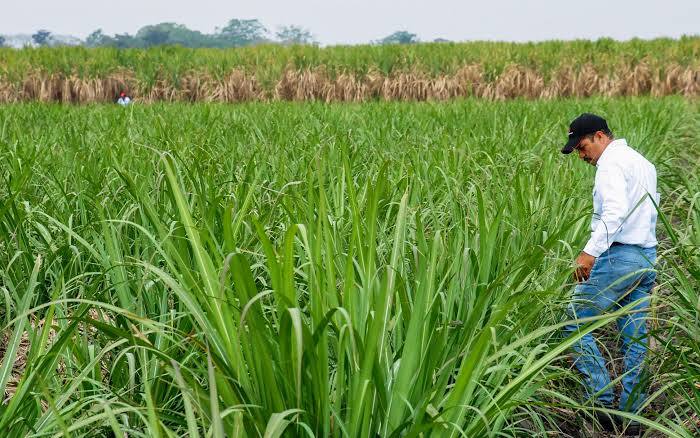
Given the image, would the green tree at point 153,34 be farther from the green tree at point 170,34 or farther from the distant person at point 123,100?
the distant person at point 123,100

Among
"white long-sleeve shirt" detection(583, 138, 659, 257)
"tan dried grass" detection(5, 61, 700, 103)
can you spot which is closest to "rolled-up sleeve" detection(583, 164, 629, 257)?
"white long-sleeve shirt" detection(583, 138, 659, 257)

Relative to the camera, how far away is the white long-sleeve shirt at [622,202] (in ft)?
11.1

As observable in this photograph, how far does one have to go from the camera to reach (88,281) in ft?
10.6

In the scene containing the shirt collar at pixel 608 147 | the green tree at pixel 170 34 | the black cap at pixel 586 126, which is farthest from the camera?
the green tree at pixel 170 34

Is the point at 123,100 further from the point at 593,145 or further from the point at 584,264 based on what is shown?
the point at 584,264

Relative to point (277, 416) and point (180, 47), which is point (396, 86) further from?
point (277, 416)

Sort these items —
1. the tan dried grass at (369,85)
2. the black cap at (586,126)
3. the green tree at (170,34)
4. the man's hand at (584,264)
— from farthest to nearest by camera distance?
the green tree at (170,34), the tan dried grass at (369,85), the black cap at (586,126), the man's hand at (584,264)

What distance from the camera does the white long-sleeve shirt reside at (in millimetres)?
3373

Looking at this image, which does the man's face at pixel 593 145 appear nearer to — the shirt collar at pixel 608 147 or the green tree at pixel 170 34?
the shirt collar at pixel 608 147

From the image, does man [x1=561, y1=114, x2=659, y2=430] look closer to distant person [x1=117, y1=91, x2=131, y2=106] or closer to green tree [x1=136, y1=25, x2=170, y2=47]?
distant person [x1=117, y1=91, x2=131, y2=106]

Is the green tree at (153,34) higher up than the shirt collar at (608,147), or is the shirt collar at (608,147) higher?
the shirt collar at (608,147)

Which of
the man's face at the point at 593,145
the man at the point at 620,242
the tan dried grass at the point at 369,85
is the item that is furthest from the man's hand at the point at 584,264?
the tan dried grass at the point at 369,85

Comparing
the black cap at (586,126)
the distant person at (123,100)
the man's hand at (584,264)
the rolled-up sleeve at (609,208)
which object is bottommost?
the distant person at (123,100)

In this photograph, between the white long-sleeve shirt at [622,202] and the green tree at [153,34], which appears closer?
the white long-sleeve shirt at [622,202]
